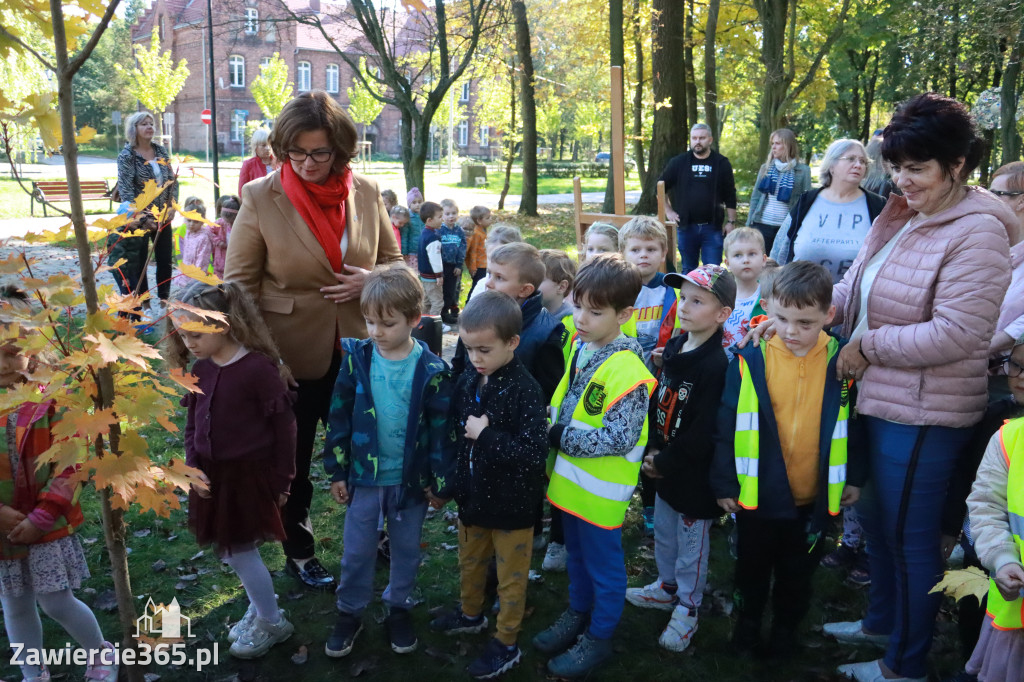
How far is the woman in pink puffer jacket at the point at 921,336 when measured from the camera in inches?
107

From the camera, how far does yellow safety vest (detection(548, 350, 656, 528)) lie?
3131 millimetres

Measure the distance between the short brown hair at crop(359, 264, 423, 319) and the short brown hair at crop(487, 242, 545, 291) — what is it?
0.62 metres

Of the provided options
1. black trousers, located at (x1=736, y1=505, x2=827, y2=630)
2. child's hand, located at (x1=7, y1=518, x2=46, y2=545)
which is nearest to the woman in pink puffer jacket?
black trousers, located at (x1=736, y1=505, x2=827, y2=630)

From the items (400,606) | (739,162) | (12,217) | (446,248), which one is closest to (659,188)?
(446,248)

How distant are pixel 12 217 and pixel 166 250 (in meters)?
11.7

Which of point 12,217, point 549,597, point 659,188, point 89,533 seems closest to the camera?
point 549,597

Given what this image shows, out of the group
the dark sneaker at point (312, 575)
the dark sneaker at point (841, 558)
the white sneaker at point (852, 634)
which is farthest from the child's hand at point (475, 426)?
the dark sneaker at point (841, 558)

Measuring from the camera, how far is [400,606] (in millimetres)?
3471

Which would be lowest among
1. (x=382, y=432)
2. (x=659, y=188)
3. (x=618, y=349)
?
(x=382, y=432)

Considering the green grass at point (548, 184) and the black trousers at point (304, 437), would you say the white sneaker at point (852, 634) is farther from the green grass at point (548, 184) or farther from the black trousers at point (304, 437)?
the green grass at point (548, 184)

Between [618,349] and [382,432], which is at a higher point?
[618,349]

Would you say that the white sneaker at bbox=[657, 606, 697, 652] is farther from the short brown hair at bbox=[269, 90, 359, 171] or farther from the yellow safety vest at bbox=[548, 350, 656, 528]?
the short brown hair at bbox=[269, 90, 359, 171]

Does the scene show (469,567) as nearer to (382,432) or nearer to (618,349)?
(382,432)

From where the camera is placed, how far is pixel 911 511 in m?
2.99
